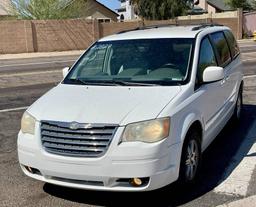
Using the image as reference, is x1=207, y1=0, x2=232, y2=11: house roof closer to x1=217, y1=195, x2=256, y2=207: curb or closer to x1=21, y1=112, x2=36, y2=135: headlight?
x1=217, y1=195, x2=256, y2=207: curb

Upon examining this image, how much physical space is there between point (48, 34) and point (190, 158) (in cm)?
2938

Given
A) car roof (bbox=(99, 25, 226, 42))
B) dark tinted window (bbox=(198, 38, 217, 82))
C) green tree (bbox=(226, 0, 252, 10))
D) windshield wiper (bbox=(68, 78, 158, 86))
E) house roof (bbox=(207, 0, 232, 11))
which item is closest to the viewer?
windshield wiper (bbox=(68, 78, 158, 86))

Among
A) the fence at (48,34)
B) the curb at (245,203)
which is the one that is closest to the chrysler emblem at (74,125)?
the curb at (245,203)

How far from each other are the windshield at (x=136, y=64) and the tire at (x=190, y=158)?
662 millimetres

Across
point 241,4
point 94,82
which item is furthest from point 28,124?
point 241,4

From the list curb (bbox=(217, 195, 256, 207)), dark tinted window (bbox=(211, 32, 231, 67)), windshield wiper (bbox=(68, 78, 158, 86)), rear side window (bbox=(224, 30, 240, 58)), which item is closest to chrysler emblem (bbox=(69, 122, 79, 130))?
windshield wiper (bbox=(68, 78, 158, 86))

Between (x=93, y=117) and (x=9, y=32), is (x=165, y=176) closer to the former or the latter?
(x=93, y=117)

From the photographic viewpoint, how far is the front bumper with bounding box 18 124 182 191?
13.9ft

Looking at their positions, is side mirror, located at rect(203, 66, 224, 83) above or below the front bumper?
above

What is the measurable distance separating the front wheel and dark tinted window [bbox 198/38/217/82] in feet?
2.60

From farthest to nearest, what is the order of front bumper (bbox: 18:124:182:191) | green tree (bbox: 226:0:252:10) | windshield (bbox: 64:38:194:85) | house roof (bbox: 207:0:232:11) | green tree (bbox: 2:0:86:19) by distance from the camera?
house roof (bbox: 207:0:232:11) → green tree (bbox: 226:0:252:10) → green tree (bbox: 2:0:86:19) → windshield (bbox: 64:38:194:85) → front bumper (bbox: 18:124:182:191)

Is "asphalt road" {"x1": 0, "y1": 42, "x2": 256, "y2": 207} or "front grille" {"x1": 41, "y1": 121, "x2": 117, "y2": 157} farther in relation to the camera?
"asphalt road" {"x1": 0, "y1": 42, "x2": 256, "y2": 207}

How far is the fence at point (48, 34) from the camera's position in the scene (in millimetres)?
31641

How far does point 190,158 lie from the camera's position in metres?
4.88
